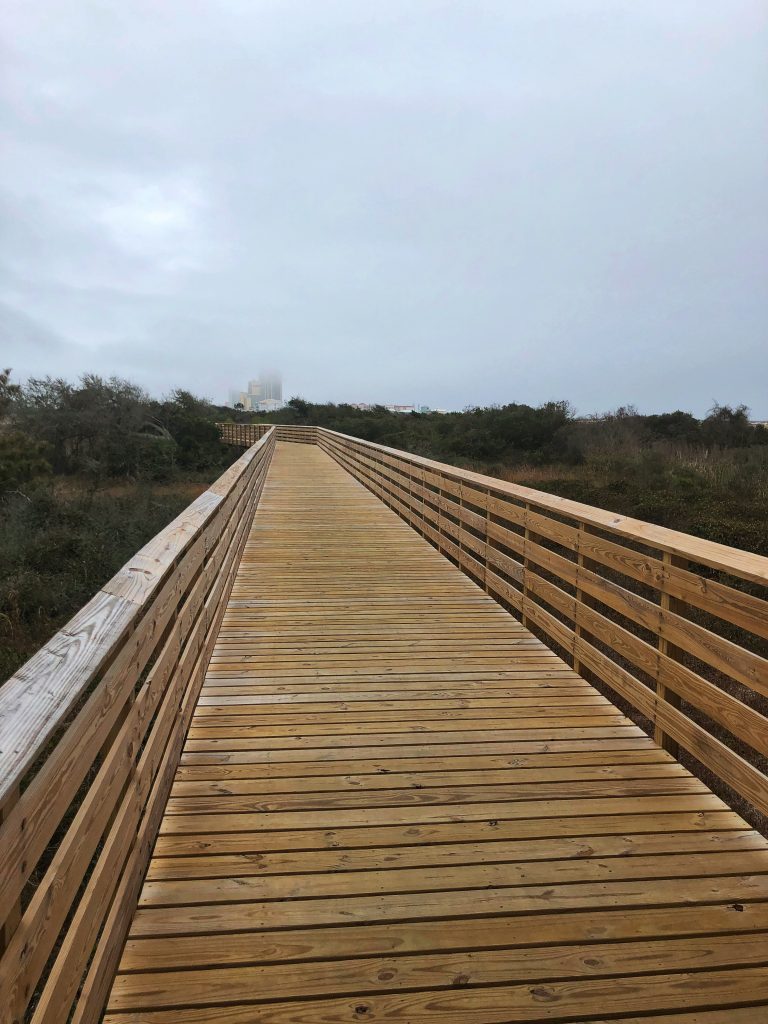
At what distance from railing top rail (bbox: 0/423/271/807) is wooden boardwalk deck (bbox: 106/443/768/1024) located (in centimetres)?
84

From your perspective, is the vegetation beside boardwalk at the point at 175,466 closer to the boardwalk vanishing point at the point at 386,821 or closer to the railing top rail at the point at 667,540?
the boardwalk vanishing point at the point at 386,821

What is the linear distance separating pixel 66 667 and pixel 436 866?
136 cm

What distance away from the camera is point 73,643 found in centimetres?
147

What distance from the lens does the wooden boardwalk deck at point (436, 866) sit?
1.58 meters

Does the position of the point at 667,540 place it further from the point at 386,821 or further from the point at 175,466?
the point at 175,466

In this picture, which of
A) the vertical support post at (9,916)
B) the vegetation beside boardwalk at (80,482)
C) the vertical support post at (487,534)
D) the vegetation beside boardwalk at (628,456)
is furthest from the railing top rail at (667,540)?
the vegetation beside boardwalk at (628,456)

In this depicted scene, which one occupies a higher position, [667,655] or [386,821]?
[667,655]

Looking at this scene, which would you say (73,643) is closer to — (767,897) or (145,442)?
(767,897)

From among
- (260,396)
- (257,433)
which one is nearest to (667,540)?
(257,433)

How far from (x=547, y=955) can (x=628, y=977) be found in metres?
0.20

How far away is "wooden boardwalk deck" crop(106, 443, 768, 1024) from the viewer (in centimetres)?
158

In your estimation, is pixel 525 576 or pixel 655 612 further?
pixel 525 576

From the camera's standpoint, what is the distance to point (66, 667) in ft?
4.46

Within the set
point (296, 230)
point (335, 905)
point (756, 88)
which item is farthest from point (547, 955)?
point (296, 230)
